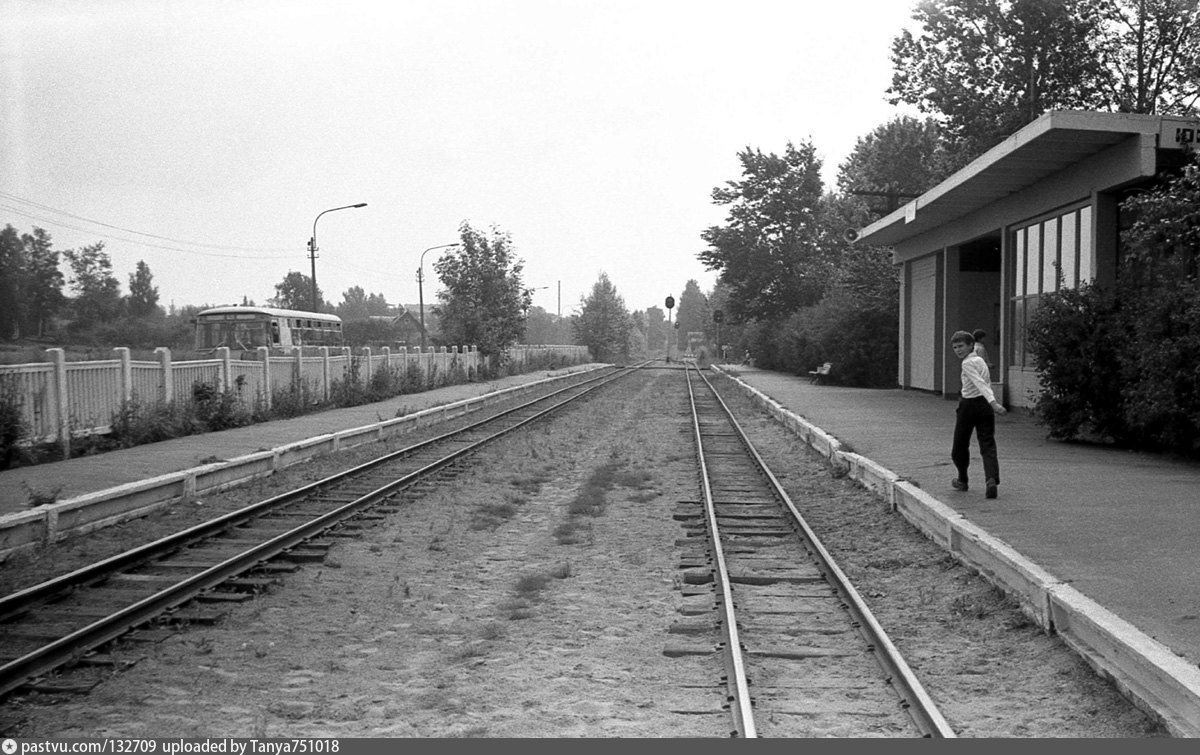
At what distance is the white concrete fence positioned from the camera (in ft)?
47.3

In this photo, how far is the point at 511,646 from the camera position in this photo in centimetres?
628

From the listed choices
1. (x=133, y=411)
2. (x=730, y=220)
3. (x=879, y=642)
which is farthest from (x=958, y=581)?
(x=730, y=220)

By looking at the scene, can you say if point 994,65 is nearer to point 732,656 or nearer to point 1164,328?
point 1164,328

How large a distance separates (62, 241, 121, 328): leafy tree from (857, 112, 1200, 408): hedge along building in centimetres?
1598

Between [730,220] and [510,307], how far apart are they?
2011cm

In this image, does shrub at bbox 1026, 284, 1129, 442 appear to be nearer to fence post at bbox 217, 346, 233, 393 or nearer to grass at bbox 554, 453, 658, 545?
grass at bbox 554, 453, 658, 545

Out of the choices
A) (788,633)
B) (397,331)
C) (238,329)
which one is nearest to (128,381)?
(788,633)

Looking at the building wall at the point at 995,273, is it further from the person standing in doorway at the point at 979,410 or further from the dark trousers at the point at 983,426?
the dark trousers at the point at 983,426

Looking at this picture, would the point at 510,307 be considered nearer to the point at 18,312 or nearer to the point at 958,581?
the point at 18,312

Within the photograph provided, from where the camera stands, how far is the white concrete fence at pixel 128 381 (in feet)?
47.3

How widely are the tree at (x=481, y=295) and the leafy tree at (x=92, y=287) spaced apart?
805 inches

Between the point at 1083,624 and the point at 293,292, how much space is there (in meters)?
97.1

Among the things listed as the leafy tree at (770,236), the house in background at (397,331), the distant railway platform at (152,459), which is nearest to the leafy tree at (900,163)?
the leafy tree at (770,236)

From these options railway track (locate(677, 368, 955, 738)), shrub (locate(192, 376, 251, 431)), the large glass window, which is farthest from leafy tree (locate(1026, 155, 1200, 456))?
shrub (locate(192, 376, 251, 431))
